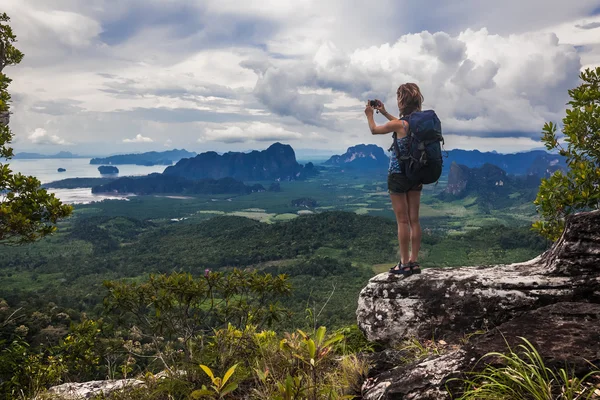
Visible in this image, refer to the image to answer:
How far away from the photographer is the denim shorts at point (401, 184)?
5.36 meters

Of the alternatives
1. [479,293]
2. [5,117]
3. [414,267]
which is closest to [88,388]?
[414,267]

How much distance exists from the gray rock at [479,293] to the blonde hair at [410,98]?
2539 mm

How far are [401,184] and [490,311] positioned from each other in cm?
206

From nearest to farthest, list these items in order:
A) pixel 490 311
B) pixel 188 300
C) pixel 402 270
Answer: pixel 188 300
pixel 490 311
pixel 402 270

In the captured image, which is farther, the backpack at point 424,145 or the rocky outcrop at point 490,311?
the backpack at point 424,145

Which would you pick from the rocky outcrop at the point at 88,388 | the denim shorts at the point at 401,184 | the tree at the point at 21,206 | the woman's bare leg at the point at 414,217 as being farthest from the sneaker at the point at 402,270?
the tree at the point at 21,206

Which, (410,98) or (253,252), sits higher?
(410,98)

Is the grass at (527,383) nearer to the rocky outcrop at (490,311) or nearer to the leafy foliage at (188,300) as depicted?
the rocky outcrop at (490,311)

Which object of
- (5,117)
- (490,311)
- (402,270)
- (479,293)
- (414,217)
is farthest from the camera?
(5,117)

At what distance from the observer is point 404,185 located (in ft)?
17.6

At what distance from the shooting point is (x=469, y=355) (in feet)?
10.1

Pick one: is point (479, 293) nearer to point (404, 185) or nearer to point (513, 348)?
point (404, 185)

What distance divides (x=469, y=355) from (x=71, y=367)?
24.1 feet

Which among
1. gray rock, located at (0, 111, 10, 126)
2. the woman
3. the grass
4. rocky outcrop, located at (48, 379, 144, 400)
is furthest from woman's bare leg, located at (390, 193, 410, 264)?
gray rock, located at (0, 111, 10, 126)
